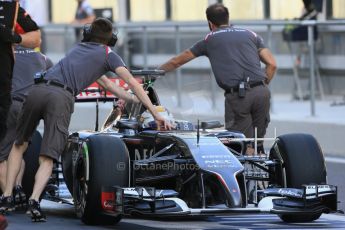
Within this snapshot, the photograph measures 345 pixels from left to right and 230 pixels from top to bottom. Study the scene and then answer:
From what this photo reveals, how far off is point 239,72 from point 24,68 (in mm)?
2010

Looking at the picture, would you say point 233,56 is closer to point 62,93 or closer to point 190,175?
point 62,93

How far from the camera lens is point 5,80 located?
34.2 ft

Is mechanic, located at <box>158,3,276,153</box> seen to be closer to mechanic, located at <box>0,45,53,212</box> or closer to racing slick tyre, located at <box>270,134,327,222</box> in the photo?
mechanic, located at <box>0,45,53,212</box>

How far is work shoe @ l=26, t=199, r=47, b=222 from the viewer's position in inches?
439

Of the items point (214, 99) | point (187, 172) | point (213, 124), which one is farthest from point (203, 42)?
point (214, 99)

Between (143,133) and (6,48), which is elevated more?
(6,48)

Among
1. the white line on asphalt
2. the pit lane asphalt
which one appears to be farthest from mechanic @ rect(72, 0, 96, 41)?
the pit lane asphalt

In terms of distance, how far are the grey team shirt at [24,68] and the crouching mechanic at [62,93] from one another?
0.64 m

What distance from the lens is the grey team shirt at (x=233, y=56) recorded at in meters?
13.1

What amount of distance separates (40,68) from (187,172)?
223 cm

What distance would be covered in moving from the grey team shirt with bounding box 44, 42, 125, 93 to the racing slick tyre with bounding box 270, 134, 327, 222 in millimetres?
1439

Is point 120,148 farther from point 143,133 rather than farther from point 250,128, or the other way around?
point 250,128

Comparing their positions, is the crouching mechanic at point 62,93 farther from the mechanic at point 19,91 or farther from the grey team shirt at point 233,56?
the grey team shirt at point 233,56

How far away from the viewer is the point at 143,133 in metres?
11.4
